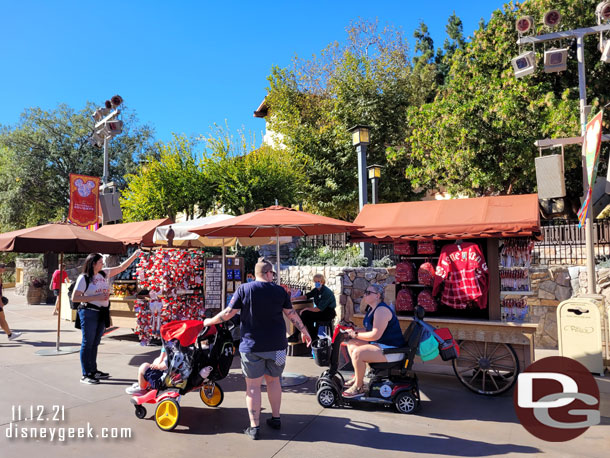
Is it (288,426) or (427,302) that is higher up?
(427,302)

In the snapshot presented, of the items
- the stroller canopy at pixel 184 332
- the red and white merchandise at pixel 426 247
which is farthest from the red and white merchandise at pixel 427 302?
the stroller canopy at pixel 184 332

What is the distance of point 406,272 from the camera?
7.30 meters

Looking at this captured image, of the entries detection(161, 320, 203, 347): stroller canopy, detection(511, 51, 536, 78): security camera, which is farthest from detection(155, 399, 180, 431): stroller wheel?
detection(511, 51, 536, 78): security camera

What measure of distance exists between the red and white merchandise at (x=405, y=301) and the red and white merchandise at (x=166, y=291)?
3487mm

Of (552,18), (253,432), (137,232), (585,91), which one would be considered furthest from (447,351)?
(137,232)

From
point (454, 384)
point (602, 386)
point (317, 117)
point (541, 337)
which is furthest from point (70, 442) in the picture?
point (317, 117)

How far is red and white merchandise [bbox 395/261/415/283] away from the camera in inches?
287

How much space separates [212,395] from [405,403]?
230 cm

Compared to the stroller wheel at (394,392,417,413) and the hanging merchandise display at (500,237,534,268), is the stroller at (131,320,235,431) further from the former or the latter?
the hanging merchandise display at (500,237,534,268)

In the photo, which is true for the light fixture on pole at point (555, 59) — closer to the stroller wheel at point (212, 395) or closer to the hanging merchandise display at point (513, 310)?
the hanging merchandise display at point (513, 310)

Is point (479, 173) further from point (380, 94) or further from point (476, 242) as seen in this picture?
point (476, 242)

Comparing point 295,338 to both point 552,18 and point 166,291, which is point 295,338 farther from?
point 552,18

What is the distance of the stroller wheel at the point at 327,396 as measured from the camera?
18.9ft

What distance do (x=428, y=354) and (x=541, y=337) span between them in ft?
19.4
